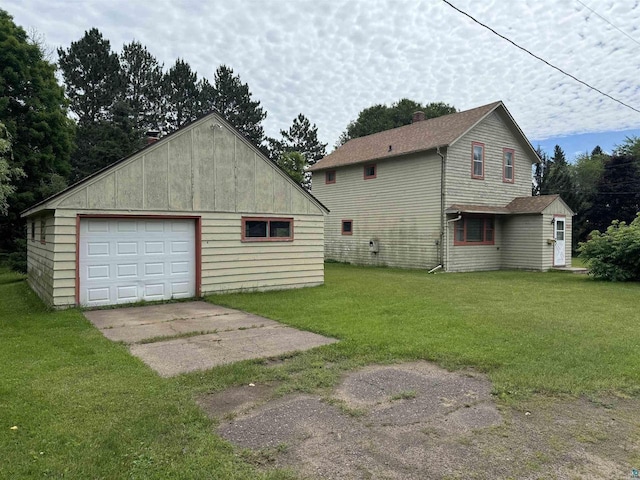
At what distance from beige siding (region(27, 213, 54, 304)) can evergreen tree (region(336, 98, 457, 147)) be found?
128 feet

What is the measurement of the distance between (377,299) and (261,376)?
5.93 meters

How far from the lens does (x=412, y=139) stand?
66.4 feet

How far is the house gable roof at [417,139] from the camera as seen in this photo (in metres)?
18.4

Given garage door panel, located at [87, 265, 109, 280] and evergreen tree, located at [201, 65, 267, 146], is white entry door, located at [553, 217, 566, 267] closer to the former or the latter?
garage door panel, located at [87, 265, 109, 280]

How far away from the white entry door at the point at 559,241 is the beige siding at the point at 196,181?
1264cm

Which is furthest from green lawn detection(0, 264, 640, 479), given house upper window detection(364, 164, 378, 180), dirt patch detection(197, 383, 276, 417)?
house upper window detection(364, 164, 378, 180)

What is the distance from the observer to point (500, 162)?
19891 mm

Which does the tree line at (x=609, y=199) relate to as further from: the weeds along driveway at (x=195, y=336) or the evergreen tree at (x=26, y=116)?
the evergreen tree at (x=26, y=116)

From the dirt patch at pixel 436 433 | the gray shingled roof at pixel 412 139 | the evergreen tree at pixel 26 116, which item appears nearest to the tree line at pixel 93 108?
the evergreen tree at pixel 26 116

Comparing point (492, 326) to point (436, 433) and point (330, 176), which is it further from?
point (330, 176)

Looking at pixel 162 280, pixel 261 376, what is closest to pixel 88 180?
pixel 162 280

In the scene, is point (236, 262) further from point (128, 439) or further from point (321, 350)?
point (128, 439)

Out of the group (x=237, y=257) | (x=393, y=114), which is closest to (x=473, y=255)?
(x=237, y=257)

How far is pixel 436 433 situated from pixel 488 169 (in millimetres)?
17799
